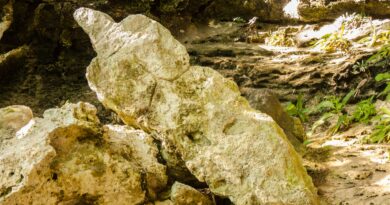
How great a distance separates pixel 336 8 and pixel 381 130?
5230 mm

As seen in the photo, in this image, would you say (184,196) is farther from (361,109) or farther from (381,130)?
(361,109)

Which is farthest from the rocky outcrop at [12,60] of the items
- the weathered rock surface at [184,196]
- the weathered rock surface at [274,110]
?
the weathered rock surface at [184,196]

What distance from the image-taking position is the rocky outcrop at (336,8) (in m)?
9.17

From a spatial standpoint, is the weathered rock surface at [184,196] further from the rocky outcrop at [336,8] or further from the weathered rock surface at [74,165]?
the rocky outcrop at [336,8]

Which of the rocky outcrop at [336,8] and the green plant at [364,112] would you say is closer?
the green plant at [364,112]

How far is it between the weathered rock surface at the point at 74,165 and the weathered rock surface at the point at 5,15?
492cm

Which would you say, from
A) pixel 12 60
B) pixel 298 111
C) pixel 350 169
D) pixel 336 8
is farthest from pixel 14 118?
pixel 336 8

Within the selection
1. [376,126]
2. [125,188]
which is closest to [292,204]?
[125,188]

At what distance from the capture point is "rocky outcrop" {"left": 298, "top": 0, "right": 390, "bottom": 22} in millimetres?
9172

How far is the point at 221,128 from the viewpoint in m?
3.51

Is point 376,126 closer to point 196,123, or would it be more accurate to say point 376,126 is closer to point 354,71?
point 354,71

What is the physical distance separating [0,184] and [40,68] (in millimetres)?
5665

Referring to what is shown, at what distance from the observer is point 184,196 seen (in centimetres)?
334

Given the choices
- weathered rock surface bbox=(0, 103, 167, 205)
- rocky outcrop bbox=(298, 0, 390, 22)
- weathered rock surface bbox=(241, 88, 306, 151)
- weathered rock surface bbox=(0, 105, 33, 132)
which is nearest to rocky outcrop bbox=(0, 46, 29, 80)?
weathered rock surface bbox=(0, 105, 33, 132)
